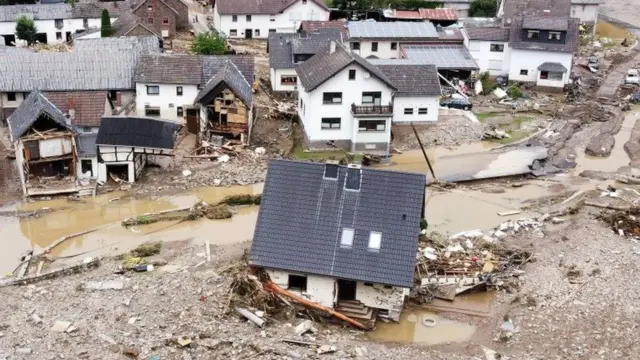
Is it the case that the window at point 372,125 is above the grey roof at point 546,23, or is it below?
below

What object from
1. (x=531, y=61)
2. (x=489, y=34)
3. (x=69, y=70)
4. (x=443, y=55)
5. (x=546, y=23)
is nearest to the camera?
(x=69, y=70)

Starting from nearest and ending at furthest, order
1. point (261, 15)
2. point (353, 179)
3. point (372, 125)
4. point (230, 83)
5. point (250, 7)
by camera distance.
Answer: point (353, 179), point (230, 83), point (372, 125), point (250, 7), point (261, 15)

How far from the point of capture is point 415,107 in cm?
4784

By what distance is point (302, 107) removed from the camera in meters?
46.6

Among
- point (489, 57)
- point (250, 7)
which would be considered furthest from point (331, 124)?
point (250, 7)

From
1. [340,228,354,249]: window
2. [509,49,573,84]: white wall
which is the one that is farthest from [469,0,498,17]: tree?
[340,228,354,249]: window

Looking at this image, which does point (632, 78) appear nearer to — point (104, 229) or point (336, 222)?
point (336, 222)

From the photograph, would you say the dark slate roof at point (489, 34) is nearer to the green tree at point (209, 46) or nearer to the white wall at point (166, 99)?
the green tree at point (209, 46)

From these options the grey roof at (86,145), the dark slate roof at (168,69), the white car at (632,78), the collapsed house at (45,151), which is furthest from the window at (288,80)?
the white car at (632,78)

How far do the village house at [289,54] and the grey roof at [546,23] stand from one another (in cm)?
1527

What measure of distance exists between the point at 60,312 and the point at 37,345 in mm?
2134

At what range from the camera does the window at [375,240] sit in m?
25.8

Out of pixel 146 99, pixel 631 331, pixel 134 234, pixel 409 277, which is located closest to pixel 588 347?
pixel 631 331

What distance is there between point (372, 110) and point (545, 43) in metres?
20.7
